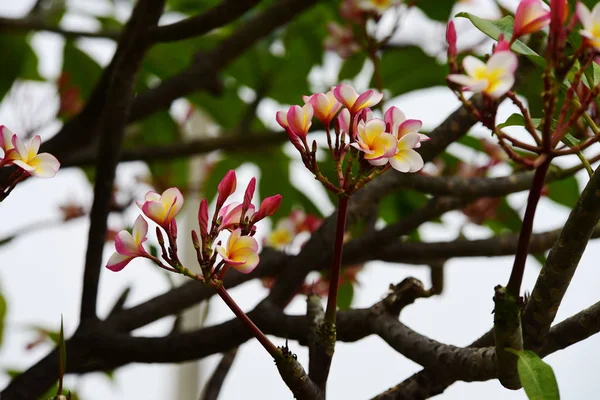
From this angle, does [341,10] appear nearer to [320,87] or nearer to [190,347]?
[320,87]

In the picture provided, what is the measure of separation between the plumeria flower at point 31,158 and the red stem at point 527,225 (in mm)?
185

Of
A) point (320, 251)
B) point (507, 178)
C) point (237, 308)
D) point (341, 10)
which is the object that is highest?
point (341, 10)

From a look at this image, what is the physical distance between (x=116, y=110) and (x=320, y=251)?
0.17 meters

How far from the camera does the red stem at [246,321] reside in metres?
0.27

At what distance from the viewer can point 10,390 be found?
471 millimetres

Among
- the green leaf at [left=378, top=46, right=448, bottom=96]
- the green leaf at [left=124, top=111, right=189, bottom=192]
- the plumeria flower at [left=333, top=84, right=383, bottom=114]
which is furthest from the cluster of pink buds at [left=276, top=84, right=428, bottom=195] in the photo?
the green leaf at [left=124, top=111, right=189, bottom=192]

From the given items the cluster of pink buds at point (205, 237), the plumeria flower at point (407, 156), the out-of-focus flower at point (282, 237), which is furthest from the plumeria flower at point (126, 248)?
the out-of-focus flower at point (282, 237)

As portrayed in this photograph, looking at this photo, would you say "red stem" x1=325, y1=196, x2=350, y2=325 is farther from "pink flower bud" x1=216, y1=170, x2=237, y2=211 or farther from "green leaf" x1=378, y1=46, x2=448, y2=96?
"green leaf" x1=378, y1=46, x2=448, y2=96

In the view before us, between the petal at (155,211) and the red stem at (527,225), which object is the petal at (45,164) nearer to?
the petal at (155,211)

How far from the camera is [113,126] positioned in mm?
494

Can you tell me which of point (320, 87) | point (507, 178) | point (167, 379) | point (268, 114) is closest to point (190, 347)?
point (507, 178)

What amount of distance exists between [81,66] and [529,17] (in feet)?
2.59

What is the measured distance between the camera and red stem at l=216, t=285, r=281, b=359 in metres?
0.27

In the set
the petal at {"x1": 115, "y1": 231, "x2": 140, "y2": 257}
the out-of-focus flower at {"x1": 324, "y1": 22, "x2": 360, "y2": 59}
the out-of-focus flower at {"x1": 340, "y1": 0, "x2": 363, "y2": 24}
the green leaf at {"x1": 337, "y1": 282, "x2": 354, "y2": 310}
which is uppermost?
the out-of-focus flower at {"x1": 324, "y1": 22, "x2": 360, "y2": 59}
